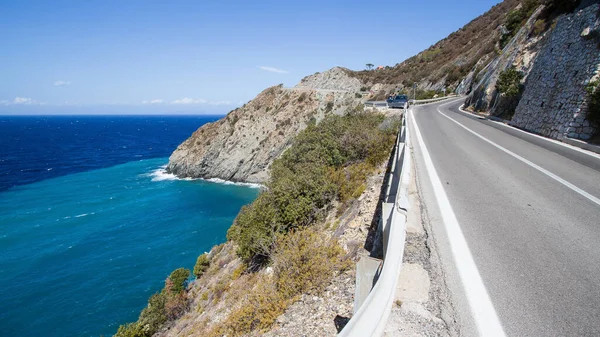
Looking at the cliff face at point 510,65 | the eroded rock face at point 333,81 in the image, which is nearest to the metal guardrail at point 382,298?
the cliff face at point 510,65

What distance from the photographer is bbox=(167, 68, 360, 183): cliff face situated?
50781 millimetres

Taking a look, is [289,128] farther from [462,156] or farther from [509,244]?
[509,244]

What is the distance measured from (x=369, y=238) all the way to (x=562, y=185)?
512 centimetres

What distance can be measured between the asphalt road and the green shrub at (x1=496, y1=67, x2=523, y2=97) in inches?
464

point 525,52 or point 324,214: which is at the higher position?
point 525,52

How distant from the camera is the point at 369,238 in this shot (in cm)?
648

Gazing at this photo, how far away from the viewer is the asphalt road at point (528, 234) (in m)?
3.00

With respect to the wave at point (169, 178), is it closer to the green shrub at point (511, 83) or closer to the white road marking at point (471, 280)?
the green shrub at point (511, 83)

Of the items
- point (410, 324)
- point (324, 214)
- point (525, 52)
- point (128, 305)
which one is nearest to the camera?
point (410, 324)

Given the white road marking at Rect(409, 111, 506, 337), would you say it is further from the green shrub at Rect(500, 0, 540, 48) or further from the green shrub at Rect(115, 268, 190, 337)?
the green shrub at Rect(500, 0, 540, 48)

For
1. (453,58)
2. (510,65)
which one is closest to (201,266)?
(510,65)

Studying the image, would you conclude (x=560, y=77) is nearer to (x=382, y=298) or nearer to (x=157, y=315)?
(x=382, y=298)

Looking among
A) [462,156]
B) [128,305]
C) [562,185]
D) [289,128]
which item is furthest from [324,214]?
[289,128]

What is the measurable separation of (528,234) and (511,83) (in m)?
20.2
